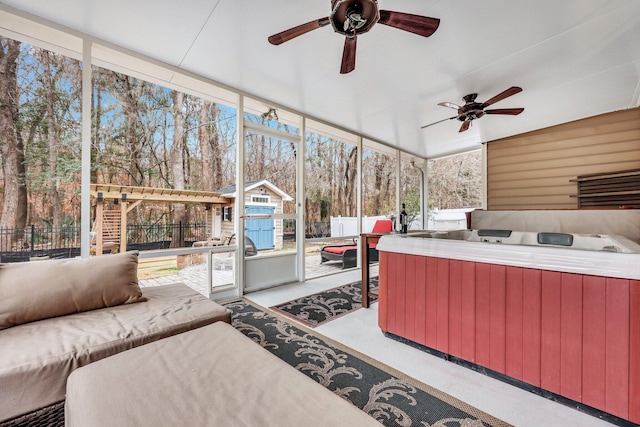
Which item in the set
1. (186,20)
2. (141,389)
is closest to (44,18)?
(186,20)

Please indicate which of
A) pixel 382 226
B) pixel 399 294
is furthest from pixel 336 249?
pixel 399 294

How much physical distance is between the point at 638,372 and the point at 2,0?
4713 millimetres

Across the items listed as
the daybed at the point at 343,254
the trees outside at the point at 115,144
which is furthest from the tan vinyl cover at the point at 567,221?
the trees outside at the point at 115,144

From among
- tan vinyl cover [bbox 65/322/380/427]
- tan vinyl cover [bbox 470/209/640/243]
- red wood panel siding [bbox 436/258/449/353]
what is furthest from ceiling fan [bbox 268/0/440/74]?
tan vinyl cover [bbox 470/209/640/243]

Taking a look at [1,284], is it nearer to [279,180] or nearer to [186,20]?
[186,20]

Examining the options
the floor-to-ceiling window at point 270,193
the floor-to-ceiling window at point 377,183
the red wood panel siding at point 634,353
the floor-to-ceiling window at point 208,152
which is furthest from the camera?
the floor-to-ceiling window at point 377,183

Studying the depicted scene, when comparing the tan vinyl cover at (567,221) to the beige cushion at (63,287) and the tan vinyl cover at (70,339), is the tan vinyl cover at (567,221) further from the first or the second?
the beige cushion at (63,287)

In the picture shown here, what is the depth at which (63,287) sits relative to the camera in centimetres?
172

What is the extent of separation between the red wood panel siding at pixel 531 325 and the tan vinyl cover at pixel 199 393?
1397mm

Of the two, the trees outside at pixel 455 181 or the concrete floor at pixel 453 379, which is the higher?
the trees outside at pixel 455 181

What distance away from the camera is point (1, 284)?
62.5 inches

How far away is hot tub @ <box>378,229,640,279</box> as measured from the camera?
140 cm

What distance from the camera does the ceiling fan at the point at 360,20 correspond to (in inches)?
66.6

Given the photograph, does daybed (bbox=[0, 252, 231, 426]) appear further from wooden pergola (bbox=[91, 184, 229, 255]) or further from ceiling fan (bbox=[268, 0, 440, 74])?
ceiling fan (bbox=[268, 0, 440, 74])
